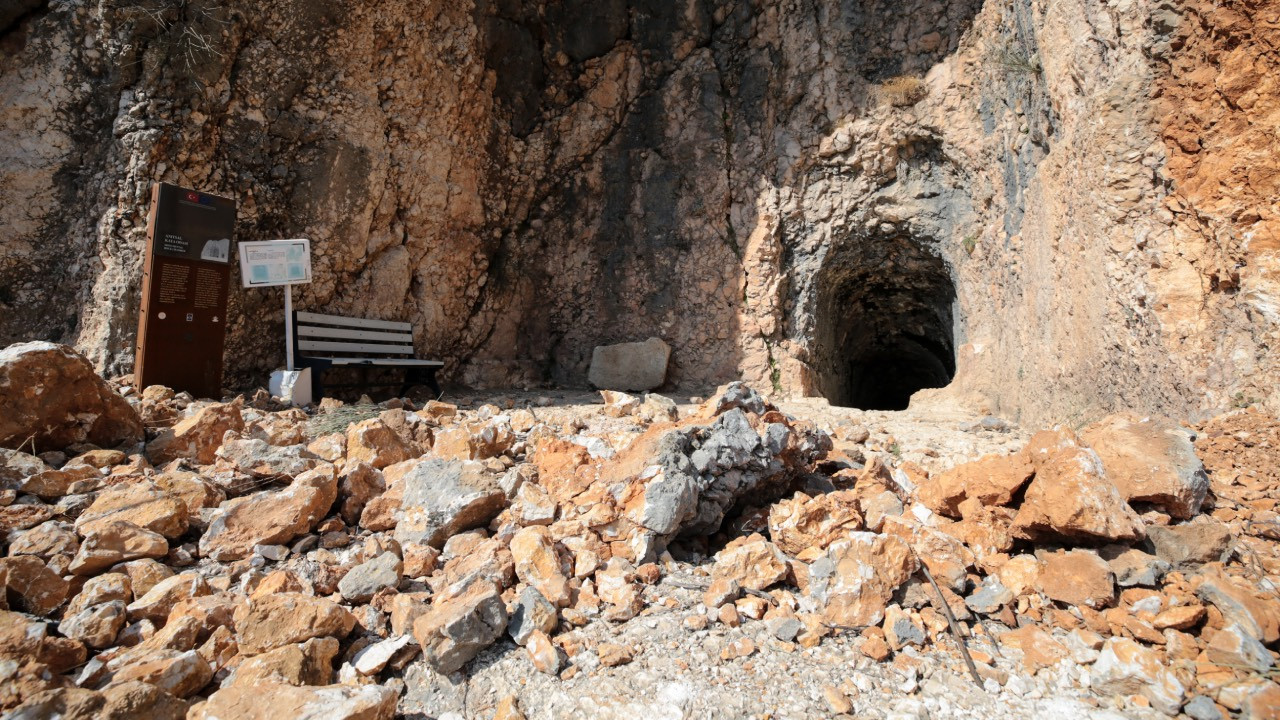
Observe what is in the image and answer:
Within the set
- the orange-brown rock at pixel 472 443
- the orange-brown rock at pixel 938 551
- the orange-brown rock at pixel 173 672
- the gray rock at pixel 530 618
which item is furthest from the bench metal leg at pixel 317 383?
the orange-brown rock at pixel 938 551

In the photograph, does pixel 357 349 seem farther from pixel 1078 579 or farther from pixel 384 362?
pixel 1078 579

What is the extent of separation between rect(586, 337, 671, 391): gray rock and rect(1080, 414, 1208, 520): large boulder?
17.2 feet

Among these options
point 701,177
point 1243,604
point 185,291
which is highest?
point 701,177

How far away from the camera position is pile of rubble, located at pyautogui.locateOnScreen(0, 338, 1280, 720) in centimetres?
192

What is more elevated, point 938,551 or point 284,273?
point 284,273

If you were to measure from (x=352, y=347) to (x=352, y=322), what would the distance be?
0.86ft

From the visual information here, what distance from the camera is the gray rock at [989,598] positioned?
7.57 feet

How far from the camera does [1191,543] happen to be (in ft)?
7.71

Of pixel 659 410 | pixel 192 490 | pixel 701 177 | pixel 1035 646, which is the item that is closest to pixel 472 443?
pixel 192 490

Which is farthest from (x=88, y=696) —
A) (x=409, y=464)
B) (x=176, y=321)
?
(x=176, y=321)

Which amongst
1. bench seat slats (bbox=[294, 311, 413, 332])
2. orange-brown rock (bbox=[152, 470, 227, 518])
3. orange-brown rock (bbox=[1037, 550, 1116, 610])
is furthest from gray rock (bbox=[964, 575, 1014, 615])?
bench seat slats (bbox=[294, 311, 413, 332])

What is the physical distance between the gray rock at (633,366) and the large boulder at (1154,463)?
207 inches

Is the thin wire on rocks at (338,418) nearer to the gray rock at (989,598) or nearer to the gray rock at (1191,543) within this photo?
the gray rock at (989,598)

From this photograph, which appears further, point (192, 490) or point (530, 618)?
point (192, 490)
